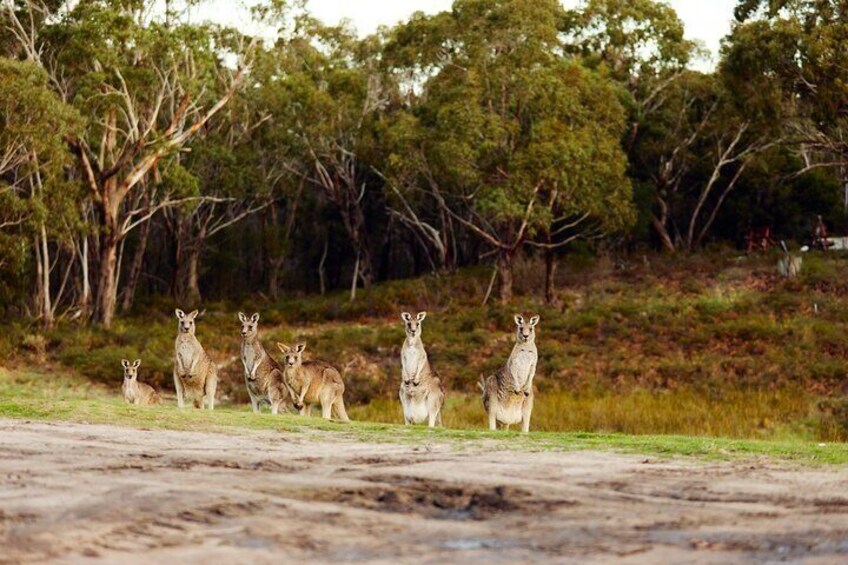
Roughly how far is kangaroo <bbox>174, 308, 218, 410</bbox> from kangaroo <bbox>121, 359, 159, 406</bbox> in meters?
2.45

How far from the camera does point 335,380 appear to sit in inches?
794

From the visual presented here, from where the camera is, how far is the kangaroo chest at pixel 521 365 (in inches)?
723

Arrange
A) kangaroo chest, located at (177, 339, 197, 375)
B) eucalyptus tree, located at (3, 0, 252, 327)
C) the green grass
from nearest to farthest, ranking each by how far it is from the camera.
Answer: the green grass → kangaroo chest, located at (177, 339, 197, 375) → eucalyptus tree, located at (3, 0, 252, 327)

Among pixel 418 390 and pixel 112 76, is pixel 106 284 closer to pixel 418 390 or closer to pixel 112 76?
pixel 112 76

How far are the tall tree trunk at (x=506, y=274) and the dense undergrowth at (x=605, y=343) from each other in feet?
2.02

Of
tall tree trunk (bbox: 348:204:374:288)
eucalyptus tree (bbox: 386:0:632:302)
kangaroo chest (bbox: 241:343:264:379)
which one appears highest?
eucalyptus tree (bbox: 386:0:632:302)

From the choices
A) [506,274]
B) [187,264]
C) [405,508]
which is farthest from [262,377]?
[187,264]

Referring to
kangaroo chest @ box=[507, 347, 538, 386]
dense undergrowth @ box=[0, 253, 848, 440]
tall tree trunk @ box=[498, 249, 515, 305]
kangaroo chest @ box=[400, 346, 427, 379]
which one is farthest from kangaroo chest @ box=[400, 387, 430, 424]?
tall tree trunk @ box=[498, 249, 515, 305]

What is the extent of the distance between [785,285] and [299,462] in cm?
3433

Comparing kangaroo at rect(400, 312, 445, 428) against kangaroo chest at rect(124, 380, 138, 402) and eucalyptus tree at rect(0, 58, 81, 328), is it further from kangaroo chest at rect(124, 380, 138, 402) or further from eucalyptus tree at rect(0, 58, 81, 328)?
eucalyptus tree at rect(0, 58, 81, 328)

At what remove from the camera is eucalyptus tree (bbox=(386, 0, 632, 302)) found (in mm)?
43594

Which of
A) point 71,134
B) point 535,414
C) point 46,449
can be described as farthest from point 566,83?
point 46,449

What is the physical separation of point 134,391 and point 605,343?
17018 millimetres

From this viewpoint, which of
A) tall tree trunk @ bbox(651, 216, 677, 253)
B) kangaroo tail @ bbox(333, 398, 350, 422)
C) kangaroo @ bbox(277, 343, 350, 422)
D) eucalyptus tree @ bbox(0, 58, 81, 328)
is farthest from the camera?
tall tree trunk @ bbox(651, 216, 677, 253)
